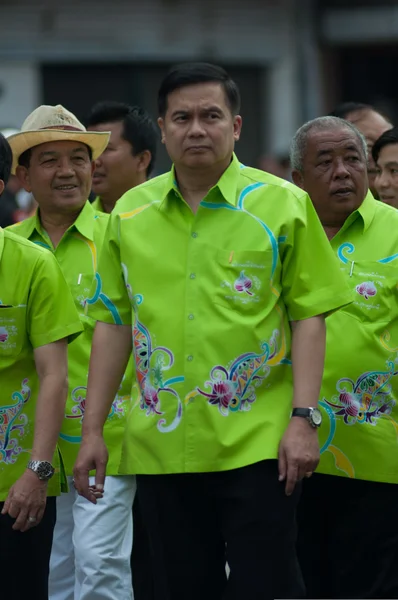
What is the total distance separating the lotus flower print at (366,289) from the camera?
5910 mm

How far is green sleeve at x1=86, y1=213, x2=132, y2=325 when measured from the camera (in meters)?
5.35

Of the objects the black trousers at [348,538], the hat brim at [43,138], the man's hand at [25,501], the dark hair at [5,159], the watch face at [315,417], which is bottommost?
the black trousers at [348,538]

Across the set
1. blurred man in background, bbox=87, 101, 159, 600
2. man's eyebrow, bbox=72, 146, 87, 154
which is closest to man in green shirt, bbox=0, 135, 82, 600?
man's eyebrow, bbox=72, 146, 87, 154

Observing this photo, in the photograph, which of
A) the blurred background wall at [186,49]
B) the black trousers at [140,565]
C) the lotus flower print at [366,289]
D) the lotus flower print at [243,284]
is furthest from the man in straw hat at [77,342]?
the blurred background wall at [186,49]

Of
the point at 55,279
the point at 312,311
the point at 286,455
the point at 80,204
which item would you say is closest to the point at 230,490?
the point at 286,455

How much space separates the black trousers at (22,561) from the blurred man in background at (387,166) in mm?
2599

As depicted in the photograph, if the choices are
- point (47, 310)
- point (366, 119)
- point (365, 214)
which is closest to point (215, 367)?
point (47, 310)

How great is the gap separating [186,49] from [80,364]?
1417cm

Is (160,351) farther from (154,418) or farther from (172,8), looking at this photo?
(172,8)

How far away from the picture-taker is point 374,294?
5.91 m

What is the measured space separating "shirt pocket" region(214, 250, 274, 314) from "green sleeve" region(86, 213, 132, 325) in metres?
0.43

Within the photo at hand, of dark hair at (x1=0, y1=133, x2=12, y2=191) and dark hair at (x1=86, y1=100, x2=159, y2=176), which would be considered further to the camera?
dark hair at (x1=86, y1=100, x2=159, y2=176)

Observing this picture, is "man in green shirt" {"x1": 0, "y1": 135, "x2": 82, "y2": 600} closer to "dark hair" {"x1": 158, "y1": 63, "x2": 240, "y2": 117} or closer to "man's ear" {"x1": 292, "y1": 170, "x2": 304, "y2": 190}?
"dark hair" {"x1": 158, "y1": 63, "x2": 240, "y2": 117}

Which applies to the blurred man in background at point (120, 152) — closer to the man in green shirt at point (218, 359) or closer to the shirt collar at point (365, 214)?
the shirt collar at point (365, 214)
